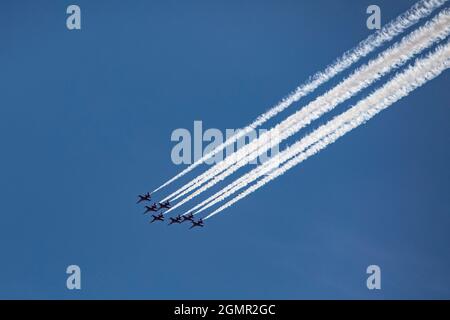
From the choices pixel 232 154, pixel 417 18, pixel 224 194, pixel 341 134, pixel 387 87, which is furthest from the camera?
pixel 224 194

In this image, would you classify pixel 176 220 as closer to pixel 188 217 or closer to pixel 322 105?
pixel 188 217

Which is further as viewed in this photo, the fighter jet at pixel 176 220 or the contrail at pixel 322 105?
the fighter jet at pixel 176 220

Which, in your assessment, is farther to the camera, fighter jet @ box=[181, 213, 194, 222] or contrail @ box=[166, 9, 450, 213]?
fighter jet @ box=[181, 213, 194, 222]

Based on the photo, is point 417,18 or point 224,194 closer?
point 417,18

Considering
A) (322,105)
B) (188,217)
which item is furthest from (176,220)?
(322,105)

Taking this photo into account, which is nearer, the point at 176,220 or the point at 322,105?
the point at 322,105

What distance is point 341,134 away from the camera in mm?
29047

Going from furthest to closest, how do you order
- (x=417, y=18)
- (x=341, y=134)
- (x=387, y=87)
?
(x=341, y=134) < (x=387, y=87) < (x=417, y=18)
